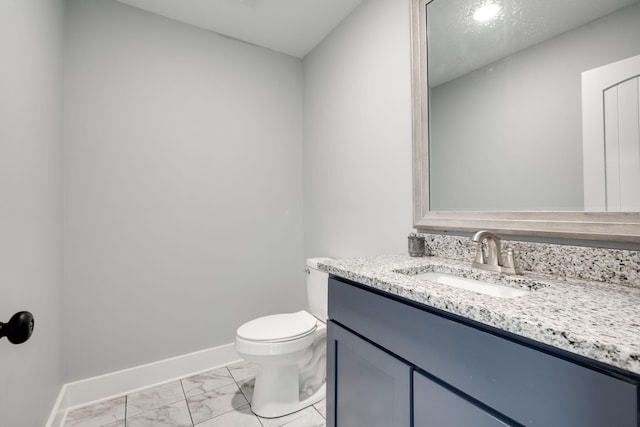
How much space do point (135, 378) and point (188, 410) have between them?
459 mm

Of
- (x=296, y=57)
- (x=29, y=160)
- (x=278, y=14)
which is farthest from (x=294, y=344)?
(x=296, y=57)

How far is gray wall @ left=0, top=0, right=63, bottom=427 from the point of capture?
94 cm

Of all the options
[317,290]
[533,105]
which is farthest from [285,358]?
[533,105]

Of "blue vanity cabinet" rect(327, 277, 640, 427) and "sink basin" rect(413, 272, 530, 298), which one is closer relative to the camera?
"blue vanity cabinet" rect(327, 277, 640, 427)

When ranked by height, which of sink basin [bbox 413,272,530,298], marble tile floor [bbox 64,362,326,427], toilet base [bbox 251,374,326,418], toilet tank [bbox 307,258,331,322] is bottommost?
marble tile floor [bbox 64,362,326,427]

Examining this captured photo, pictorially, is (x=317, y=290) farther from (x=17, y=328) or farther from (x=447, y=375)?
(x=17, y=328)

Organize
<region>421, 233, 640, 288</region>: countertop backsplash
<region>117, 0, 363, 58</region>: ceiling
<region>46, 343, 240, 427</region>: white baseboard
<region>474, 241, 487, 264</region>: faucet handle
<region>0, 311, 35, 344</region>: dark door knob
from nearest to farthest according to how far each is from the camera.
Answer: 1. <region>0, 311, 35, 344</region>: dark door knob
2. <region>421, 233, 640, 288</region>: countertop backsplash
3. <region>474, 241, 487, 264</region>: faucet handle
4. <region>46, 343, 240, 427</region>: white baseboard
5. <region>117, 0, 363, 58</region>: ceiling

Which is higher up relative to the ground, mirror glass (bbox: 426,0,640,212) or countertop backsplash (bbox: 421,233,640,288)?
mirror glass (bbox: 426,0,640,212)

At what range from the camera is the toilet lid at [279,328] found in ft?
4.91

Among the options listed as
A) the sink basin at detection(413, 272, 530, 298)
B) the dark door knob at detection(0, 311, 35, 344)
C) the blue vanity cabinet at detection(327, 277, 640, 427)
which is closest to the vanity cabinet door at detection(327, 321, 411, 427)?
the blue vanity cabinet at detection(327, 277, 640, 427)

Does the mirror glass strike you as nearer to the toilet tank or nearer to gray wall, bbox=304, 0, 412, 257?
gray wall, bbox=304, 0, 412, 257

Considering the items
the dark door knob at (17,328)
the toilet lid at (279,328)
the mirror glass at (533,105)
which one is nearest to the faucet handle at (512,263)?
the mirror glass at (533,105)

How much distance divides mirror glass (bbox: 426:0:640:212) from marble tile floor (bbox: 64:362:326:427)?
1.39m

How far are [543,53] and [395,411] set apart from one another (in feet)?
4.14
